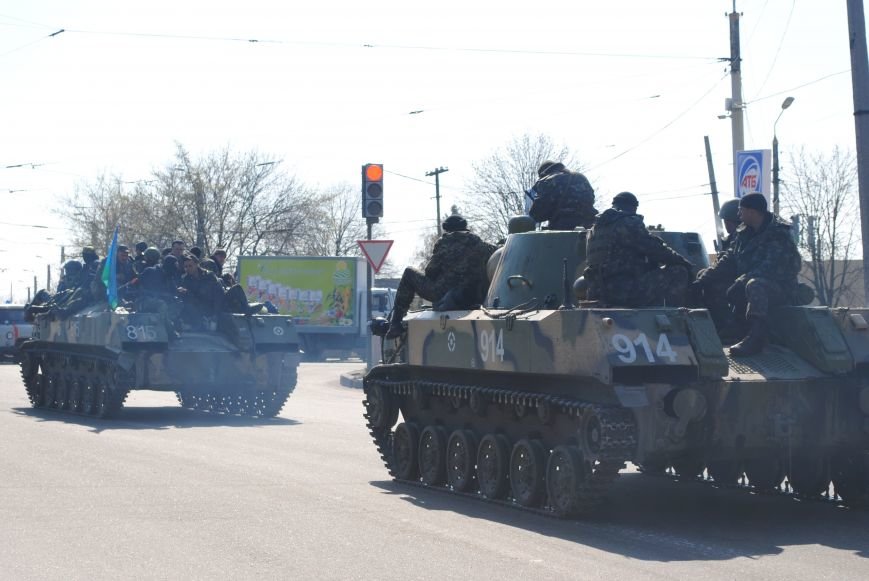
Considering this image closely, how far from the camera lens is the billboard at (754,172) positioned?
20766 millimetres

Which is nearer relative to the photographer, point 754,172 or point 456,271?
point 456,271

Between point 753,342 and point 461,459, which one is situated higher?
point 753,342

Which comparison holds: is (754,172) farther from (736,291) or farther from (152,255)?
(736,291)

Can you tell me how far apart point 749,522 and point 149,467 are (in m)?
6.33

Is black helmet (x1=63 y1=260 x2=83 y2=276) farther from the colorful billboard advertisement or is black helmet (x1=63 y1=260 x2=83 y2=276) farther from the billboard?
the colorful billboard advertisement

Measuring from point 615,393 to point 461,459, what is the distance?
2812mm

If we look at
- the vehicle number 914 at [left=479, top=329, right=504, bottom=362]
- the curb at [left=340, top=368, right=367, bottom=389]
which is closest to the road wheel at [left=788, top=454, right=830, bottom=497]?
the vehicle number 914 at [left=479, top=329, right=504, bottom=362]

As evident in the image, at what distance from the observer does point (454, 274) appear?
13.4m

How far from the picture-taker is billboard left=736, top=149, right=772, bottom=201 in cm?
2077

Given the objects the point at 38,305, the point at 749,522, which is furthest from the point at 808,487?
the point at 38,305

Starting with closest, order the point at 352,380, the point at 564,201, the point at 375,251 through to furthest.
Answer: the point at 564,201, the point at 375,251, the point at 352,380

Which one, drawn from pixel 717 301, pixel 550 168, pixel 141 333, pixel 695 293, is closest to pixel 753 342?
pixel 717 301

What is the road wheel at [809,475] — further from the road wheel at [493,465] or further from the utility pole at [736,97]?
the utility pole at [736,97]

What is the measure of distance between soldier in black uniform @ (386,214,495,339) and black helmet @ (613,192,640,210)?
2541mm
